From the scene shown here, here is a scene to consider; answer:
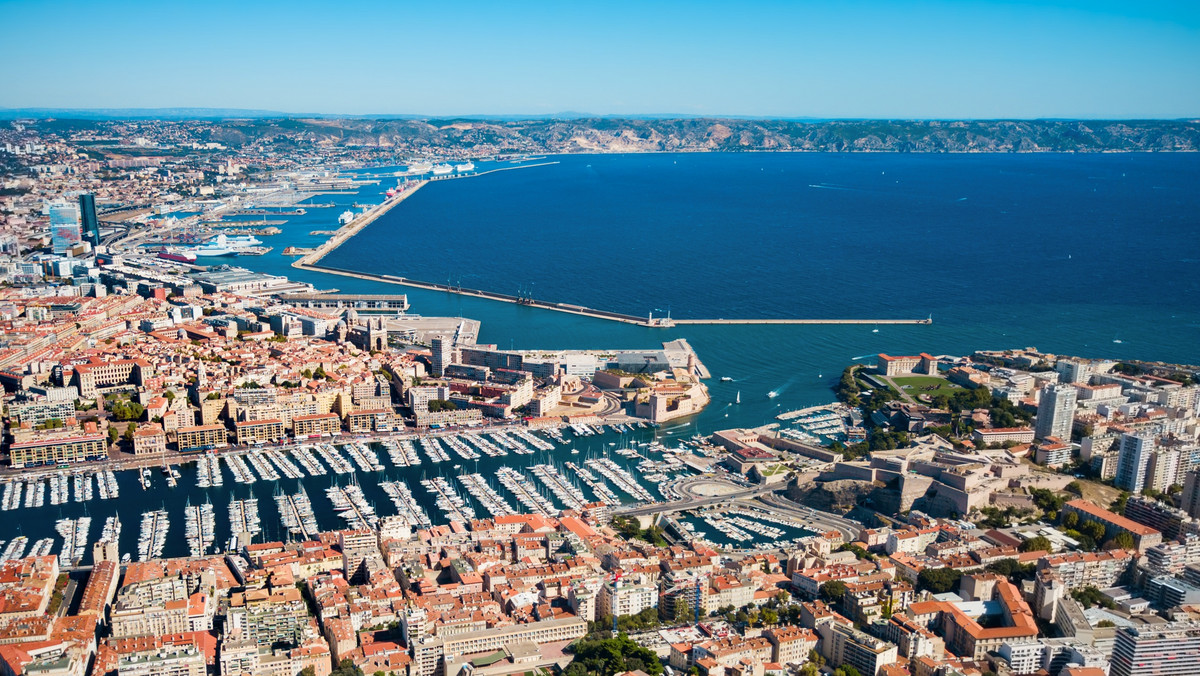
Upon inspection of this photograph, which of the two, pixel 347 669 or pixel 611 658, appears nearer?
pixel 347 669

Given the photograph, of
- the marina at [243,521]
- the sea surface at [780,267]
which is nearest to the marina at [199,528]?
the sea surface at [780,267]

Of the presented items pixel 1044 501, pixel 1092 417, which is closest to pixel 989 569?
pixel 1044 501

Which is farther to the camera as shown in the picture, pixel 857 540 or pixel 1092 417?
pixel 1092 417

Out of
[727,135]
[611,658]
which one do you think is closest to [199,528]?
[611,658]

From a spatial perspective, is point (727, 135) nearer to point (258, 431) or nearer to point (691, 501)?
point (258, 431)

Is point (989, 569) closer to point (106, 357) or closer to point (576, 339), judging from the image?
point (576, 339)

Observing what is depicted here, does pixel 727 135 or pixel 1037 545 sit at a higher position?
pixel 727 135

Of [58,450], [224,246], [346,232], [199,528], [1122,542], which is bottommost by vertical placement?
[199,528]
